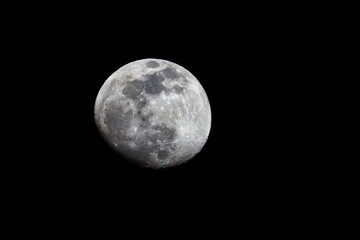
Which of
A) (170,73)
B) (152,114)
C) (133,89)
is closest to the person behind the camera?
(152,114)

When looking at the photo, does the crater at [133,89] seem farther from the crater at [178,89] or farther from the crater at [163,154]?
the crater at [163,154]

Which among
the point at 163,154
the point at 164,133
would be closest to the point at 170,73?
the point at 164,133

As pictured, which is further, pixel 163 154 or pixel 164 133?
pixel 163 154

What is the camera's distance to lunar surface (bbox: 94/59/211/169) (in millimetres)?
4648

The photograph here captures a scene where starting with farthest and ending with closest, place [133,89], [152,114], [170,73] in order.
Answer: [170,73], [133,89], [152,114]

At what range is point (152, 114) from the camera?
15.2 ft

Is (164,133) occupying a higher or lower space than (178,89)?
lower

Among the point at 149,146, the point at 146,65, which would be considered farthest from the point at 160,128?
the point at 146,65

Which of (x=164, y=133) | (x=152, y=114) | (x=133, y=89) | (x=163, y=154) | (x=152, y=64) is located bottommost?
(x=163, y=154)

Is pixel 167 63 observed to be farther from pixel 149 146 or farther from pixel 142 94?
pixel 149 146

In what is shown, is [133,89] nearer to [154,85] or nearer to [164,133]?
[154,85]

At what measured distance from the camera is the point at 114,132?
15.6 ft

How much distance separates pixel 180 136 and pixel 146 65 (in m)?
1.11

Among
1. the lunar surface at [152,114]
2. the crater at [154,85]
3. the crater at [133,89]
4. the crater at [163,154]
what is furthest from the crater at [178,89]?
the crater at [163,154]
